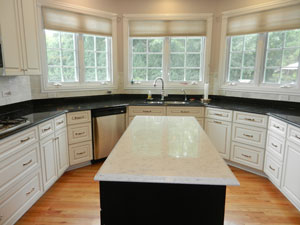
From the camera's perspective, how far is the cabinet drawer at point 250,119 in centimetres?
281

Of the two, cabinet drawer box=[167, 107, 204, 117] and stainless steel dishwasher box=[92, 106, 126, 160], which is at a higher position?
cabinet drawer box=[167, 107, 204, 117]

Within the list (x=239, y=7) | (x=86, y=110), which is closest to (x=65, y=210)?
(x=86, y=110)

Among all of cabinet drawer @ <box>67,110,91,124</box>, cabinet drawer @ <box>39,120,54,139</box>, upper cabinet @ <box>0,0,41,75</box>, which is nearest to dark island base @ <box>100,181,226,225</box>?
cabinet drawer @ <box>39,120,54,139</box>

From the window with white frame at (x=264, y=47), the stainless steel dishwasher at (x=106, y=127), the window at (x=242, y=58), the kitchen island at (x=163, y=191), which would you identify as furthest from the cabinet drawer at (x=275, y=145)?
the stainless steel dishwasher at (x=106, y=127)

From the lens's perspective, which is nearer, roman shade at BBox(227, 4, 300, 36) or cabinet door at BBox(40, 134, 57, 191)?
cabinet door at BBox(40, 134, 57, 191)

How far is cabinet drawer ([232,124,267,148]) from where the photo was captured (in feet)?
9.40

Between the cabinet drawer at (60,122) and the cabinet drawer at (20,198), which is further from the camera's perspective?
the cabinet drawer at (60,122)

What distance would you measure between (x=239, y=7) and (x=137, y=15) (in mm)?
1754

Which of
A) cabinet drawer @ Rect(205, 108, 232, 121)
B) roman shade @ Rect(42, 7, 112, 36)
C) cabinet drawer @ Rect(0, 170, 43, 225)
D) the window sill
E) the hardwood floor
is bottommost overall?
the hardwood floor

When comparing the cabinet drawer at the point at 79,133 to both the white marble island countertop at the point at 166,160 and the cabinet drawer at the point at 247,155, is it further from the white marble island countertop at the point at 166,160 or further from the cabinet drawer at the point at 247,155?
the cabinet drawer at the point at 247,155

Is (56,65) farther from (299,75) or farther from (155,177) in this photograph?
(299,75)

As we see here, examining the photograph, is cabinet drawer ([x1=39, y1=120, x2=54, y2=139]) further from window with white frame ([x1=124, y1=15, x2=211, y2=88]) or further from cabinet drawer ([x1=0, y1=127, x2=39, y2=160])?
window with white frame ([x1=124, y1=15, x2=211, y2=88])

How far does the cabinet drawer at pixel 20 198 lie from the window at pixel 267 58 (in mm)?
3416

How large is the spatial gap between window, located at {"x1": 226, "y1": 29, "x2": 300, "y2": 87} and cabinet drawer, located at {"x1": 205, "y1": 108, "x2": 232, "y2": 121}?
0.86 m
